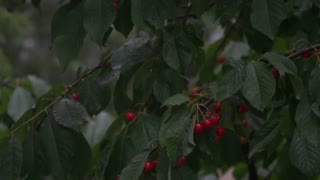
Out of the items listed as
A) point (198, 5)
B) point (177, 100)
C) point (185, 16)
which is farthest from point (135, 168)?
point (185, 16)

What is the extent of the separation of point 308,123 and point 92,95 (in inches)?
29.9

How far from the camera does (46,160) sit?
1592 millimetres

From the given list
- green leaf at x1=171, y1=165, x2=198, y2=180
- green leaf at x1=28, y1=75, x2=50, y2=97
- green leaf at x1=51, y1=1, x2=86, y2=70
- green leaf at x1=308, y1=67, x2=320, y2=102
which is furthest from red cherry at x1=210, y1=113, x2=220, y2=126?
green leaf at x1=28, y1=75, x2=50, y2=97

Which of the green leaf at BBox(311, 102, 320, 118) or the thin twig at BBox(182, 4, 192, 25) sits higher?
the thin twig at BBox(182, 4, 192, 25)

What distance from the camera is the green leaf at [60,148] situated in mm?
1580

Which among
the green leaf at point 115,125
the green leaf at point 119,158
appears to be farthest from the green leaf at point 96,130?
the green leaf at point 119,158

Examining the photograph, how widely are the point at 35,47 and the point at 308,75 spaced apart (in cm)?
1129

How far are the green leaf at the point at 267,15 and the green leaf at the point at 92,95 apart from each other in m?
0.58

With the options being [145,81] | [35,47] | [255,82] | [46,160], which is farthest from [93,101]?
[35,47]

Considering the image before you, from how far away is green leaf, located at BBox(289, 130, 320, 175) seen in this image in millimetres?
1334

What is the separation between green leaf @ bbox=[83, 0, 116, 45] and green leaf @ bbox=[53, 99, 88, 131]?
0.81 feet

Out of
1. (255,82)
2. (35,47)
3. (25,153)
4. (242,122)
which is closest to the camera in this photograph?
(255,82)

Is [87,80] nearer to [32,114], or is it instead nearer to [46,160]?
[32,114]

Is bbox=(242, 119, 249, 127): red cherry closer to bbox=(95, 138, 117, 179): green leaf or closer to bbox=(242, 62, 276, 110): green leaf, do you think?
bbox=(95, 138, 117, 179): green leaf
